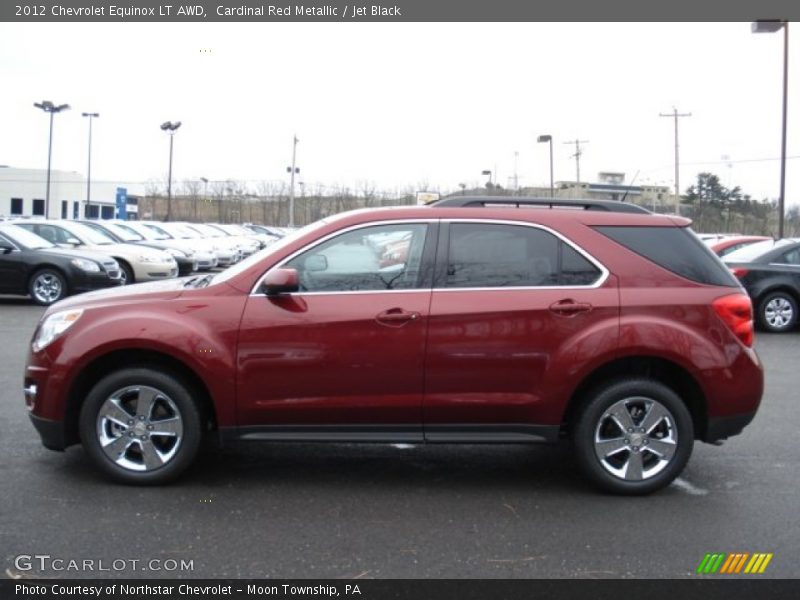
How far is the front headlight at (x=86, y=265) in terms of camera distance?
14.6 metres

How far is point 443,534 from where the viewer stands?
4402 millimetres

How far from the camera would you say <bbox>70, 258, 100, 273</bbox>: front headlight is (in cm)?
1462

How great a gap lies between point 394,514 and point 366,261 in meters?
1.55

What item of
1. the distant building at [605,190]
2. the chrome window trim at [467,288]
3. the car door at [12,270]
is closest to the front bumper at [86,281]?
the car door at [12,270]

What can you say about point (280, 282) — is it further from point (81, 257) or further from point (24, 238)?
point (24, 238)

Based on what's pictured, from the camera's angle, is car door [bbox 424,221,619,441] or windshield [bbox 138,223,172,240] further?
windshield [bbox 138,223,172,240]

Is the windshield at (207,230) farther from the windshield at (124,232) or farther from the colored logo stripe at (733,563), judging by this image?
A: the colored logo stripe at (733,563)

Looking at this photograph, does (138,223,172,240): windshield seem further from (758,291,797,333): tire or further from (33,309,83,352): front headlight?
(33,309,83,352): front headlight

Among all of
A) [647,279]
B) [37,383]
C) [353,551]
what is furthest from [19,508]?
[647,279]

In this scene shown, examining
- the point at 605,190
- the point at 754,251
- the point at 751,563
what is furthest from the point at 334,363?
the point at 754,251

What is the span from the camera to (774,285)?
42.9 ft

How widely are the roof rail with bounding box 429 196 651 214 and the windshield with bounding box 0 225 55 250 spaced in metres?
11.8

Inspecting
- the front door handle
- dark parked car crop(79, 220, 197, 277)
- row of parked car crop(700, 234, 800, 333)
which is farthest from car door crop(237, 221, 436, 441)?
dark parked car crop(79, 220, 197, 277)
